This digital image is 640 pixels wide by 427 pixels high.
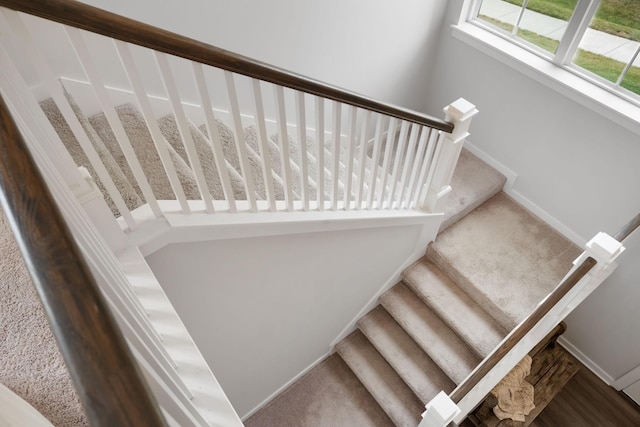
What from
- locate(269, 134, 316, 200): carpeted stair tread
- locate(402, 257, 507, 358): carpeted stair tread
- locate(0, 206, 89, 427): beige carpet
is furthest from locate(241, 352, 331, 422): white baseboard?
locate(0, 206, 89, 427): beige carpet

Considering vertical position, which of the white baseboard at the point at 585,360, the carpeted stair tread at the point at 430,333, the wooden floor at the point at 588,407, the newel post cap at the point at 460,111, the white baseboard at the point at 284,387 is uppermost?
the newel post cap at the point at 460,111

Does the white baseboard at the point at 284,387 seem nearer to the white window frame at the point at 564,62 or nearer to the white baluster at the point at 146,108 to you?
the white baluster at the point at 146,108

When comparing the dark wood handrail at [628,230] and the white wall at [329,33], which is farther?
the dark wood handrail at [628,230]

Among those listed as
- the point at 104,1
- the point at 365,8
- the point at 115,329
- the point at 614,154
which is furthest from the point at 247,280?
the point at 614,154

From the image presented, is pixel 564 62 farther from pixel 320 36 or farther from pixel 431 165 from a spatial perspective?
pixel 320 36

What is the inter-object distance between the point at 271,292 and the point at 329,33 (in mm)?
1755

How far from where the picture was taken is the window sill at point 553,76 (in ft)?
9.01

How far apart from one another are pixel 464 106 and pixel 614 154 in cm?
133

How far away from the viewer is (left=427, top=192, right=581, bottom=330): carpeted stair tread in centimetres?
308

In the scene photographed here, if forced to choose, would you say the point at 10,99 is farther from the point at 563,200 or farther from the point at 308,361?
the point at 563,200

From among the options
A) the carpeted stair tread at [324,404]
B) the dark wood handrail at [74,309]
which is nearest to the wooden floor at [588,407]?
the carpeted stair tread at [324,404]

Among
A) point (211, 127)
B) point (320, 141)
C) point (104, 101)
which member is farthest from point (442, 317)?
point (104, 101)

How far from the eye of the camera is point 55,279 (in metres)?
0.45

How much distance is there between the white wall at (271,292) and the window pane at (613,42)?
162cm
